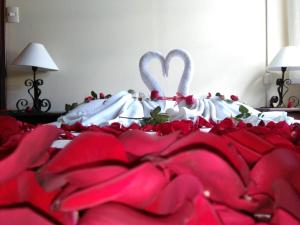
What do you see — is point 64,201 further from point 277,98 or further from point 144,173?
point 277,98

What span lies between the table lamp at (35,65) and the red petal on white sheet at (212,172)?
116 inches

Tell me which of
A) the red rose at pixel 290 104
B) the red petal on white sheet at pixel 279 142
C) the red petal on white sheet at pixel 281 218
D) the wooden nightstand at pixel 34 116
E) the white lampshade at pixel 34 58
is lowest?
the wooden nightstand at pixel 34 116

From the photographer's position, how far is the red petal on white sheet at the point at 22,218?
0.97 ft

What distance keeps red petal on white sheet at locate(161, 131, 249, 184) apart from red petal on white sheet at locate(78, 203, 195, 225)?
49 millimetres

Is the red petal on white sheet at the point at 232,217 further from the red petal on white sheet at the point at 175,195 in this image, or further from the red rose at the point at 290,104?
the red rose at the point at 290,104

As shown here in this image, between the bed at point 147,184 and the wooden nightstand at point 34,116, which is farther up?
the bed at point 147,184

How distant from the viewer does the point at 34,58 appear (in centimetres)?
307

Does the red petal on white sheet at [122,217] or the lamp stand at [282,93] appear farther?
the lamp stand at [282,93]

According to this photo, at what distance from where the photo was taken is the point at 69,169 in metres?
0.28

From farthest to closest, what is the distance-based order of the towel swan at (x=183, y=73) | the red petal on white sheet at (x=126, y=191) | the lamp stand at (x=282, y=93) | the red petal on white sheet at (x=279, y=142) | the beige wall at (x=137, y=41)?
the beige wall at (x=137, y=41) → the lamp stand at (x=282, y=93) → the towel swan at (x=183, y=73) → the red petal on white sheet at (x=279, y=142) → the red petal on white sheet at (x=126, y=191)

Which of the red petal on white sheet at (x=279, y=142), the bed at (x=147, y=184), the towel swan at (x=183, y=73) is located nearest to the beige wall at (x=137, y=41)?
the towel swan at (x=183, y=73)

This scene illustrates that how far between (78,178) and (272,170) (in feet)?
0.56

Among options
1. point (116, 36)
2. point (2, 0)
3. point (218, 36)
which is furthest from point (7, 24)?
point (218, 36)

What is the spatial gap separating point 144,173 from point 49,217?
0.29 feet
